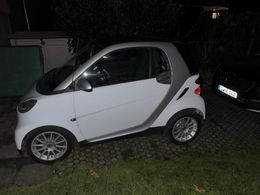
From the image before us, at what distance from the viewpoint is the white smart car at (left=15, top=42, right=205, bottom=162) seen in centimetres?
361

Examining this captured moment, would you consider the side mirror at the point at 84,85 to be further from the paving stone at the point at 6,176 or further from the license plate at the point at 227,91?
the license plate at the point at 227,91

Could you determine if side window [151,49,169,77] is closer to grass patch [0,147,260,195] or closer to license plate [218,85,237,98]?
grass patch [0,147,260,195]

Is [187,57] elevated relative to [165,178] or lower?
elevated

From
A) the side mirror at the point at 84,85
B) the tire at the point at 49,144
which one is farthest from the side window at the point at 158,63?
the tire at the point at 49,144

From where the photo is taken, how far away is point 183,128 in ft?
14.4

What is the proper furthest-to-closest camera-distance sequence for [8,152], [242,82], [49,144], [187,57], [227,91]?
1. [227,91]
2. [242,82]
3. [8,152]
4. [187,57]
5. [49,144]

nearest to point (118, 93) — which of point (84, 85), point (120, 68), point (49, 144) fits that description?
point (120, 68)

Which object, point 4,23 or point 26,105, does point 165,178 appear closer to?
point 26,105

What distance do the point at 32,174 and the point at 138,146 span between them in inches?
67.4

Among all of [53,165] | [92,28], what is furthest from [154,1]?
[53,165]

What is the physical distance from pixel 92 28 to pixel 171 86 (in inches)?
112

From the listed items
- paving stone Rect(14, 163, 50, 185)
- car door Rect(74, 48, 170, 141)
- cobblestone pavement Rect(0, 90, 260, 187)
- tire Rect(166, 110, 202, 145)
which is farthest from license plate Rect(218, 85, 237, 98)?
paving stone Rect(14, 163, 50, 185)

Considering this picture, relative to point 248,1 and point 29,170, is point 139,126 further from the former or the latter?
point 248,1

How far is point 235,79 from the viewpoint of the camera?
16.6 ft
